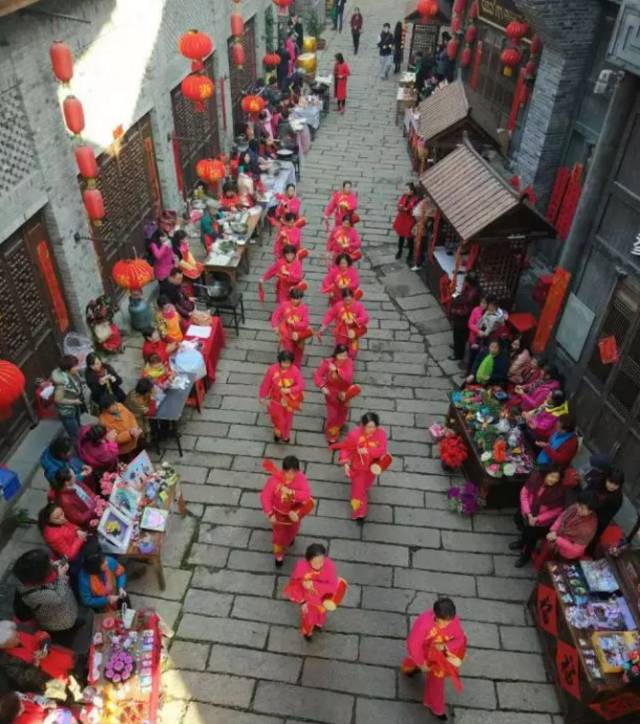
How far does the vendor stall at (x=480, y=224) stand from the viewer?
10.0 meters

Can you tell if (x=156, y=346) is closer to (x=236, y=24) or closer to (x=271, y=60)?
(x=236, y=24)

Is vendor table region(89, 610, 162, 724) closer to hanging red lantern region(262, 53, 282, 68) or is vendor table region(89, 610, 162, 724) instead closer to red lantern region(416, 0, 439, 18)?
hanging red lantern region(262, 53, 282, 68)

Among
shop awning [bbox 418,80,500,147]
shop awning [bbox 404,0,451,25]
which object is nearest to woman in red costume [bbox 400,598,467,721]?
shop awning [bbox 418,80,500,147]

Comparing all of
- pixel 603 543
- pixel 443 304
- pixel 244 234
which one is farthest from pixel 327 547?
pixel 244 234

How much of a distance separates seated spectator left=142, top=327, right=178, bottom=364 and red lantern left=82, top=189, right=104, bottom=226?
193cm

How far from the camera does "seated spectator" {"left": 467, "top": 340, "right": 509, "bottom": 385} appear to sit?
9.35m

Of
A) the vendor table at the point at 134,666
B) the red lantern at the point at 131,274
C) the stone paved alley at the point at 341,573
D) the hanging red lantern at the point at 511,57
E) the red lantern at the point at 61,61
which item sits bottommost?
the stone paved alley at the point at 341,573

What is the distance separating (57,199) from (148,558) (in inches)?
215

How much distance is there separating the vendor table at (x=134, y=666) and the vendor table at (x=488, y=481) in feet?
15.2

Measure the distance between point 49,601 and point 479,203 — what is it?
8.79 meters

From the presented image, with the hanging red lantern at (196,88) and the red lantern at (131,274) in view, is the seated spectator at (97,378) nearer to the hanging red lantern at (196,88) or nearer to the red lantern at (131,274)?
the red lantern at (131,274)

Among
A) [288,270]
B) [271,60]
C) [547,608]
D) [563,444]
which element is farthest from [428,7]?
[547,608]

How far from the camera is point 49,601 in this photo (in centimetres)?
593

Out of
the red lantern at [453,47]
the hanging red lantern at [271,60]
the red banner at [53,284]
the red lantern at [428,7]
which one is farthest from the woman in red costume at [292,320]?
the red lantern at [428,7]
